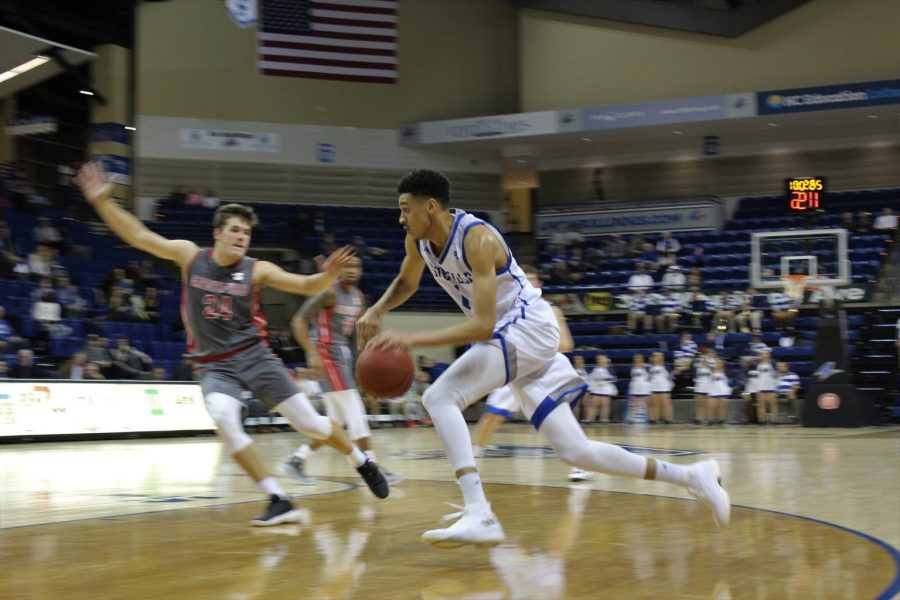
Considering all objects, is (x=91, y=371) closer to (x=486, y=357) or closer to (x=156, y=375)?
(x=156, y=375)

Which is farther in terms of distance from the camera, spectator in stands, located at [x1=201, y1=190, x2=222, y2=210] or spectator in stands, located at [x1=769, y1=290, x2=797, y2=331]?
spectator in stands, located at [x1=201, y1=190, x2=222, y2=210]

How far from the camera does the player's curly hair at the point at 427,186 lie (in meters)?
4.78

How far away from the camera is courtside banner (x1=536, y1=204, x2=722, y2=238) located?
2694 centimetres

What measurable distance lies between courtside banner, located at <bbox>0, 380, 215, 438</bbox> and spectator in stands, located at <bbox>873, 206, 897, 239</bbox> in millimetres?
16037

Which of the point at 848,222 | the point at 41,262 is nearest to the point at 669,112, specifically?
the point at 848,222

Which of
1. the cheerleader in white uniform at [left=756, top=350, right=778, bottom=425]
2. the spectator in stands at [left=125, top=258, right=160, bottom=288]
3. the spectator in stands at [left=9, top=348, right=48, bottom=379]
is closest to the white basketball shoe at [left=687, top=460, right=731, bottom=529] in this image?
the spectator in stands at [left=9, top=348, right=48, bottom=379]

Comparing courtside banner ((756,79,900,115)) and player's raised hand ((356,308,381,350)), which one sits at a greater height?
courtside banner ((756,79,900,115))

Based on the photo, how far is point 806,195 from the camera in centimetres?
2439

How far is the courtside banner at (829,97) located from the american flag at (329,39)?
898 cm

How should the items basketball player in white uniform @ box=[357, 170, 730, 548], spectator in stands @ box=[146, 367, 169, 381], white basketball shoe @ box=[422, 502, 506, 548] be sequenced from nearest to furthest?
white basketball shoe @ box=[422, 502, 506, 548] → basketball player in white uniform @ box=[357, 170, 730, 548] → spectator in stands @ box=[146, 367, 169, 381]

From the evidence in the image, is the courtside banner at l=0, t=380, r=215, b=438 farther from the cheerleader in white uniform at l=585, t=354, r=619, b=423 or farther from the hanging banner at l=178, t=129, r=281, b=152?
the hanging banner at l=178, t=129, r=281, b=152

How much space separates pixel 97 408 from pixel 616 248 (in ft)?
48.9

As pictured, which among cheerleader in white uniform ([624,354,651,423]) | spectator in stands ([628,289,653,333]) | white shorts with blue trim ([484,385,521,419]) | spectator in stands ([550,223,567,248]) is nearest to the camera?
white shorts with blue trim ([484,385,521,419])

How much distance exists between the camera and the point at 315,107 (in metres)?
27.2
